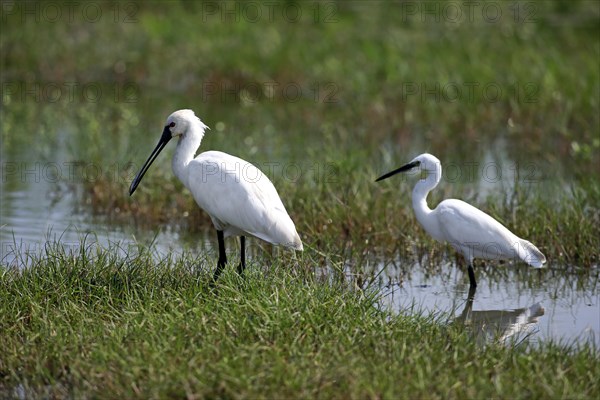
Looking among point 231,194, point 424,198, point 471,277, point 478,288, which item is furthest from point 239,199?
point 478,288

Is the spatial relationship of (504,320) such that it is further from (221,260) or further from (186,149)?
(186,149)

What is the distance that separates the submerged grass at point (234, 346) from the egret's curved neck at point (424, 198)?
1745mm

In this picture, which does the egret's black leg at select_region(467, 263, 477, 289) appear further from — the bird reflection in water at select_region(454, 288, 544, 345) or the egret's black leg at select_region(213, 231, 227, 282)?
the egret's black leg at select_region(213, 231, 227, 282)

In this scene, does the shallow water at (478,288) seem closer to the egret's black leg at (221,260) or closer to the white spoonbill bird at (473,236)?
the white spoonbill bird at (473,236)

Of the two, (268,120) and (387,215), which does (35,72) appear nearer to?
(268,120)

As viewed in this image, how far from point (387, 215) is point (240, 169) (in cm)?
199

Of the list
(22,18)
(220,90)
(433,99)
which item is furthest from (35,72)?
(433,99)

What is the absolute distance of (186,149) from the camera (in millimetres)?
8039

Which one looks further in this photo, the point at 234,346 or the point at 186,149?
the point at 186,149

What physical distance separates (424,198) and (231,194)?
174 centimetres

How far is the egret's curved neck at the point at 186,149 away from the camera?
8023 mm

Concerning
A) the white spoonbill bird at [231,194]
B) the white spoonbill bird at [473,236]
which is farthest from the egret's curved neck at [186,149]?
the white spoonbill bird at [473,236]

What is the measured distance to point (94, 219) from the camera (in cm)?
1027

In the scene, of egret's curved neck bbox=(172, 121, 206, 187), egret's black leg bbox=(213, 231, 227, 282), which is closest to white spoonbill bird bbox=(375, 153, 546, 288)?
egret's black leg bbox=(213, 231, 227, 282)
